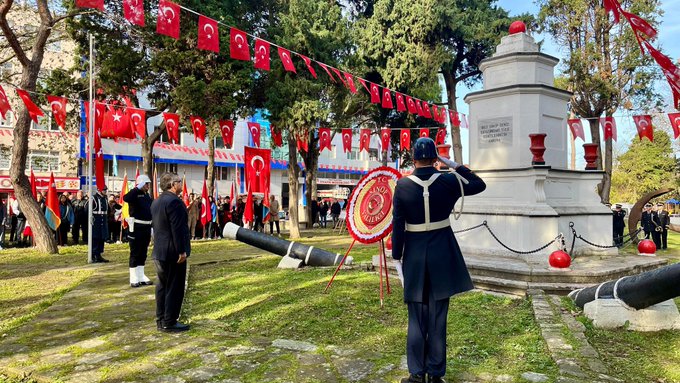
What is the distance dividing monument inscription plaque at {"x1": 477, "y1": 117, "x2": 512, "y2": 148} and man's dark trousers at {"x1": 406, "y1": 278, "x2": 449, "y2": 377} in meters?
7.55

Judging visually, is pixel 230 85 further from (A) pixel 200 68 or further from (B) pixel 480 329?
(B) pixel 480 329

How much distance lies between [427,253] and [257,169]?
13.3m

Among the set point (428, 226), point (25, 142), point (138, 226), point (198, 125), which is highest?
point (198, 125)

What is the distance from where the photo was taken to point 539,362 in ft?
14.0

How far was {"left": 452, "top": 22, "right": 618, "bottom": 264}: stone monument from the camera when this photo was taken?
9.29 m

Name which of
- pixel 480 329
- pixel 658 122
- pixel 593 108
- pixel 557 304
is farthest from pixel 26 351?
pixel 658 122

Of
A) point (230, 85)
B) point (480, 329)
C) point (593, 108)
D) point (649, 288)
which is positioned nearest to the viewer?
point (649, 288)

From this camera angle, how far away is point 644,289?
16.8 feet

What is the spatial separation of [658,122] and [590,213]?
31370 millimetres

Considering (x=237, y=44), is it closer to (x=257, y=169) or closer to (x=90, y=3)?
(x=90, y=3)

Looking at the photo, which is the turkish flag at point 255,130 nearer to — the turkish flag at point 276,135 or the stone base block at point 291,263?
the turkish flag at point 276,135

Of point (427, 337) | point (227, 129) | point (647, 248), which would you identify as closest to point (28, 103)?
point (227, 129)

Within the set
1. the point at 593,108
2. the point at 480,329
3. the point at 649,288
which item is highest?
the point at 593,108

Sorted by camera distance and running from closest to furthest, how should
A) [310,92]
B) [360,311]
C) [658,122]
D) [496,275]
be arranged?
[360,311] → [496,275] → [310,92] → [658,122]
